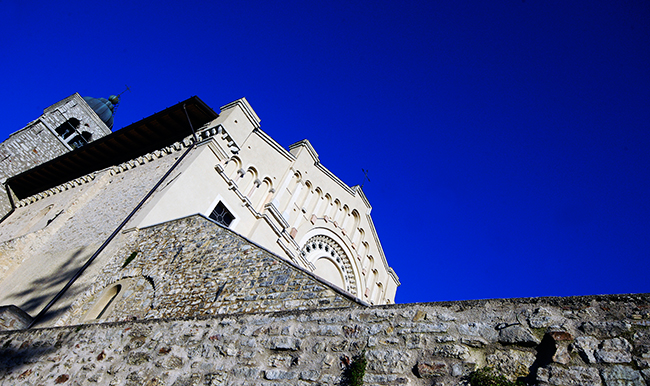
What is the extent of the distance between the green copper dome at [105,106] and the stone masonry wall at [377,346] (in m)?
31.0

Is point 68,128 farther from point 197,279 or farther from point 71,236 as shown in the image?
point 197,279

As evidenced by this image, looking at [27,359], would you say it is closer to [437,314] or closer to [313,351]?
[313,351]

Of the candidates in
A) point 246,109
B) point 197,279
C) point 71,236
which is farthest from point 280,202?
point 197,279

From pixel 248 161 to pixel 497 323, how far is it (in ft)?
37.3

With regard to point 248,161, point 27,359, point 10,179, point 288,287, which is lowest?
point 27,359

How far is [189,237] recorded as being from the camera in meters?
7.21

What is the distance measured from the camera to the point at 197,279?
615 centimetres

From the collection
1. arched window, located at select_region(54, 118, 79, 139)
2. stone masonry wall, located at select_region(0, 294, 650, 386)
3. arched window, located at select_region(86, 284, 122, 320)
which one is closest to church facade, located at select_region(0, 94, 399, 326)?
arched window, located at select_region(86, 284, 122, 320)

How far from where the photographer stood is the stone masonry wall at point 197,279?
492cm

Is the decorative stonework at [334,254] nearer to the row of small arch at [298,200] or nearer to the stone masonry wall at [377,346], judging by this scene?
the row of small arch at [298,200]

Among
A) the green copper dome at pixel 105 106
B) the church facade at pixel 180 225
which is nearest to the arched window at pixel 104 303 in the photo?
the church facade at pixel 180 225

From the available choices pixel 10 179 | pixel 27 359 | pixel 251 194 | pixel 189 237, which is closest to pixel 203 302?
pixel 189 237

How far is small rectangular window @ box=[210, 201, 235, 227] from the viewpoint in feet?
36.7

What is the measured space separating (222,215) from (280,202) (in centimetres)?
330
